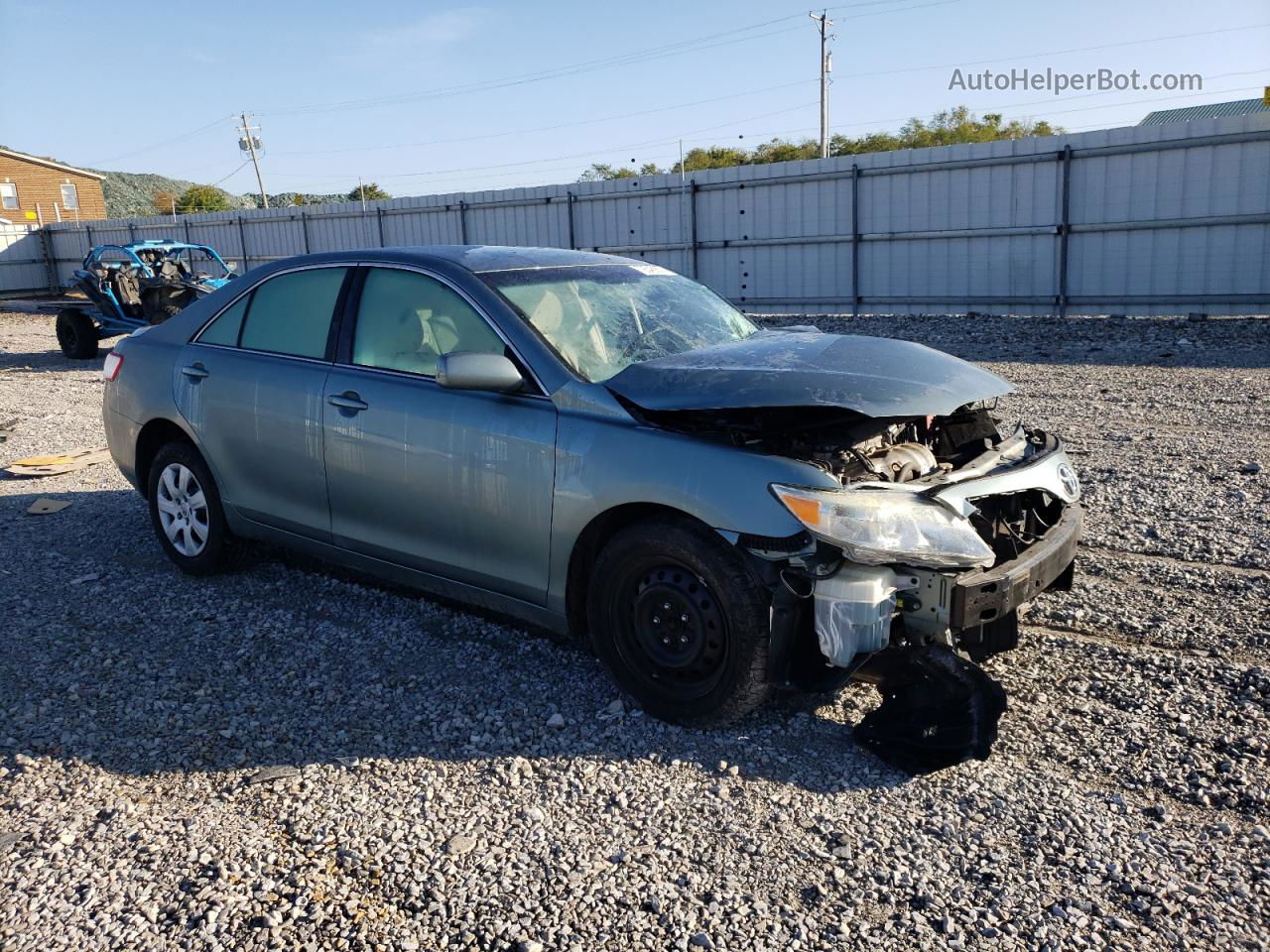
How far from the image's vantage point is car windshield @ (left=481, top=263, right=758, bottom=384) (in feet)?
13.8

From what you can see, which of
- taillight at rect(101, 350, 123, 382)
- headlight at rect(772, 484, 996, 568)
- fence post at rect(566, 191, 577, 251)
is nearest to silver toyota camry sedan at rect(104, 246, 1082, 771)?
headlight at rect(772, 484, 996, 568)

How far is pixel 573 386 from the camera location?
3934 mm

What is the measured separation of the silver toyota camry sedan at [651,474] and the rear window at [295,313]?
0.01m

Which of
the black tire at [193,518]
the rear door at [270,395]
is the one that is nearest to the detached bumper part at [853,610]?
the rear door at [270,395]

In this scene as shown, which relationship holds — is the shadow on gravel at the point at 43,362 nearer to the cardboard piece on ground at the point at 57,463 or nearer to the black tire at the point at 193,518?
the cardboard piece on ground at the point at 57,463

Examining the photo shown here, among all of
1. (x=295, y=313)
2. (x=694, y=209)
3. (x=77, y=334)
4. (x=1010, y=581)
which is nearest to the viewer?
(x=1010, y=581)

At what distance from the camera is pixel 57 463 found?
835cm

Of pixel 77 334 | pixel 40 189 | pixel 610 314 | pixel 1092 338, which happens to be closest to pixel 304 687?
pixel 610 314

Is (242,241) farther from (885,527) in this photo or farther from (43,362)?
(885,527)

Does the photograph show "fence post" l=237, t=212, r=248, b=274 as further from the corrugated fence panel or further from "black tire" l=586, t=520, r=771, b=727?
"black tire" l=586, t=520, r=771, b=727

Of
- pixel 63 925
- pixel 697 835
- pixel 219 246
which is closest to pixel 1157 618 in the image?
pixel 697 835

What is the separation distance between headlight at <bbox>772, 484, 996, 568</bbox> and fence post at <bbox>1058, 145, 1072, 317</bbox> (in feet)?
47.8

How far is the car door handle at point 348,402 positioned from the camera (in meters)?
4.55

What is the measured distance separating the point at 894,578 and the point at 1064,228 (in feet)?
48.9
